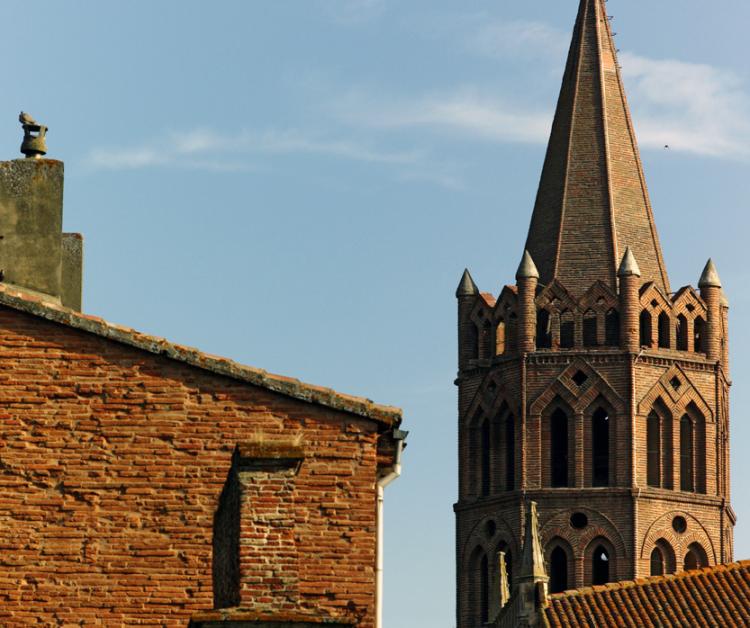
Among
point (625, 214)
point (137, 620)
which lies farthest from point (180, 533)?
point (625, 214)

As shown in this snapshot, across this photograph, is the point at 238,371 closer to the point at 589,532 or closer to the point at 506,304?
the point at 589,532

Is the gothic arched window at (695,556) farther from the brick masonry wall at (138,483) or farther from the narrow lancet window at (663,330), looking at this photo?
the brick masonry wall at (138,483)

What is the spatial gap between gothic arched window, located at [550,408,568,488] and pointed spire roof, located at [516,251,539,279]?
4381 millimetres

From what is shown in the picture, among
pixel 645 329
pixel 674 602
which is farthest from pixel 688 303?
pixel 674 602

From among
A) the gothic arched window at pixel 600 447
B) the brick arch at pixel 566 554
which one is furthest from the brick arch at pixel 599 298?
the brick arch at pixel 566 554

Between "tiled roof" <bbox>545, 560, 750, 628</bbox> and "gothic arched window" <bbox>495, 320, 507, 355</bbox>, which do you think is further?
"gothic arched window" <bbox>495, 320, 507, 355</bbox>

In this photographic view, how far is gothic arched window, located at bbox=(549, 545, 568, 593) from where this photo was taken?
7669cm

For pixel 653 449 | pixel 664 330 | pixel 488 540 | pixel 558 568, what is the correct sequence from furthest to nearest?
pixel 664 330 < pixel 488 540 < pixel 653 449 < pixel 558 568

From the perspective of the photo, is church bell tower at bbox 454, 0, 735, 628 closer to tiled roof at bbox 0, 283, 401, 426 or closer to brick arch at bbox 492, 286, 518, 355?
brick arch at bbox 492, 286, 518, 355

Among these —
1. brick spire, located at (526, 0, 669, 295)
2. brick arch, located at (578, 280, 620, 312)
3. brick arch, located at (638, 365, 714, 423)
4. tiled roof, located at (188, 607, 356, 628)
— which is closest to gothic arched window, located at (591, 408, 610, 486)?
brick arch, located at (638, 365, 714, 423)

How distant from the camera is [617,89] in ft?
272

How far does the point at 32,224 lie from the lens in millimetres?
24891

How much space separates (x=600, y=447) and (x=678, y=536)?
357 centimetres

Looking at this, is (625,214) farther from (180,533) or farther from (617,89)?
(180,533)
